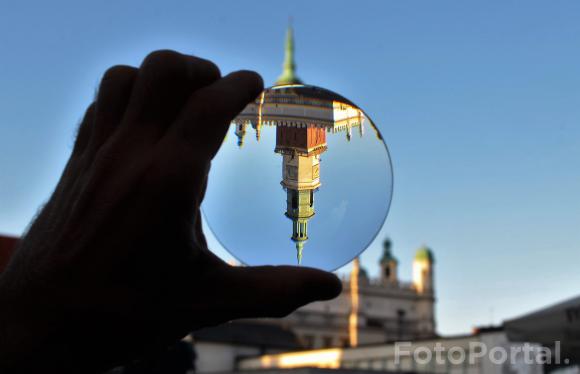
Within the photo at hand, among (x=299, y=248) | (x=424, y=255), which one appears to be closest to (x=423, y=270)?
(x=424, y=255)

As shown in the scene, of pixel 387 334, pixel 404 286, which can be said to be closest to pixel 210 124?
pixel 387 334

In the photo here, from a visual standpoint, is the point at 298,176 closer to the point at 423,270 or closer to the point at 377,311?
the point at 377,311

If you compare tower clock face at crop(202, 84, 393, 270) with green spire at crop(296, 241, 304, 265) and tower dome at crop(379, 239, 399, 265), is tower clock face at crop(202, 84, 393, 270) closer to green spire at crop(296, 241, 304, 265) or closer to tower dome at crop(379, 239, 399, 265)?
green spire at crop(296, 241, 304, 265)

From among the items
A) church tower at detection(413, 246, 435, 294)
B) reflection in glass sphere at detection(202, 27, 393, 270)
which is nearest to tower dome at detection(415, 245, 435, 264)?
church tower at detection(413, 246, 435, 294)

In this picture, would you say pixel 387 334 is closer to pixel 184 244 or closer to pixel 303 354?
pixel 303 354

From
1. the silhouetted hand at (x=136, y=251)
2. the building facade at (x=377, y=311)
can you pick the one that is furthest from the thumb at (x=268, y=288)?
the building facade at (x=377, y=311)

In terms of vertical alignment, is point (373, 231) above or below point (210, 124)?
below
